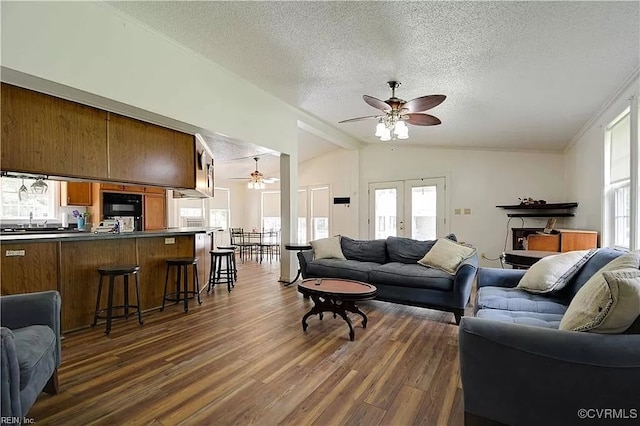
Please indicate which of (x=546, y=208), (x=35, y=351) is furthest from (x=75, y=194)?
(x=546, y=208)

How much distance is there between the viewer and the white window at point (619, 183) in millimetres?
3112

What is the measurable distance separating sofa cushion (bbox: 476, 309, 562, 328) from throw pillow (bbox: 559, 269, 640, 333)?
53 centimetres

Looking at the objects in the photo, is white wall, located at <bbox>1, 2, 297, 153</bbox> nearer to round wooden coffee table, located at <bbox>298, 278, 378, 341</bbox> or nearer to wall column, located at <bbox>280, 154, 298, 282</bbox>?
wall column, located at <bbox>280, 154, 298, 282</bbox>

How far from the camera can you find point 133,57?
309cm

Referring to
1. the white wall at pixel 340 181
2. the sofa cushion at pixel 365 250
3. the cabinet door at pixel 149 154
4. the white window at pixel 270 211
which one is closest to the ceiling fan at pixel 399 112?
the sofa cushion at pixel 365 250

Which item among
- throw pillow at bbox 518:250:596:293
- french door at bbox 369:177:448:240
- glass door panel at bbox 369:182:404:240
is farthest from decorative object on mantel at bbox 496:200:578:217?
throw pillow at bbox 518:250:596:293

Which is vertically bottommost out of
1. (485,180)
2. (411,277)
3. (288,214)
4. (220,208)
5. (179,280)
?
(179,280)

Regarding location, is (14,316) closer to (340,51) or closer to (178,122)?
(178,122)

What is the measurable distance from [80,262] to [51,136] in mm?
1229

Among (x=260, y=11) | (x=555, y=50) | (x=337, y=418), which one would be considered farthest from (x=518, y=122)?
(x=337, y=418)

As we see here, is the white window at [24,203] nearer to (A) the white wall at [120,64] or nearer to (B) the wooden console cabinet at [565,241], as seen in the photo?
(A) the white wall at [120,64]

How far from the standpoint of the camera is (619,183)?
337 centimetres

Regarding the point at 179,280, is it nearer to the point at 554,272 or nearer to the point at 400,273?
the point at 400,273

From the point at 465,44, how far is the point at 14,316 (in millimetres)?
3844
